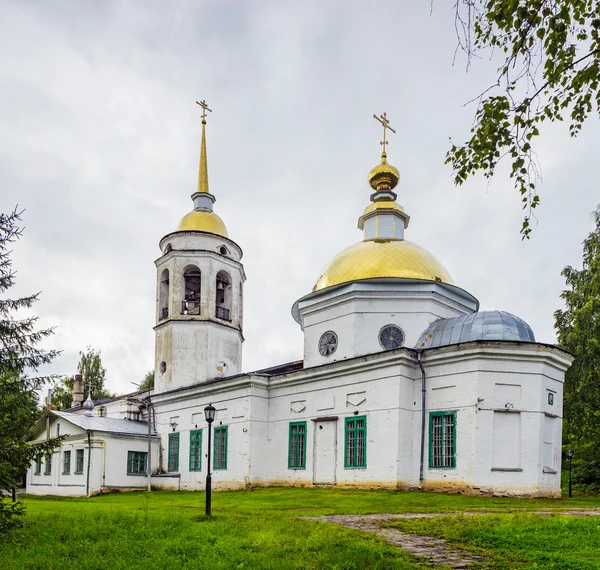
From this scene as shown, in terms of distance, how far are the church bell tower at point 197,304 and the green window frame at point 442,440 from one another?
40.1ft

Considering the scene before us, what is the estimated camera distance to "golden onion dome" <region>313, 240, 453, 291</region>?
2278cm

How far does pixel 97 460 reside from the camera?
27078mm

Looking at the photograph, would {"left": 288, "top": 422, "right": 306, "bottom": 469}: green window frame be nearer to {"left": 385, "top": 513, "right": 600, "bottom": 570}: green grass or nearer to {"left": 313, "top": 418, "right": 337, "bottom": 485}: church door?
{"left": 313, "top": 418, "right": 337, "bottom": 485}: church door

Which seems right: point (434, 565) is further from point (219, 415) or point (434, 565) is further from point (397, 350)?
point (219, 415)

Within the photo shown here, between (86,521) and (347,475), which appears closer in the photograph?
(86,521)

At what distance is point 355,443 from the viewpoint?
20.3 meters

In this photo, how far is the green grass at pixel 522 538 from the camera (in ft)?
23.6

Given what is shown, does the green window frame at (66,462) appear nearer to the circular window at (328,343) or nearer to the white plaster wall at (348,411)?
the white plaster wall at (348,411)

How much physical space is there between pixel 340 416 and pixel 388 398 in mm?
2211

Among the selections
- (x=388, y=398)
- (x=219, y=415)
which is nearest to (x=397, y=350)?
(x=388, y=398)

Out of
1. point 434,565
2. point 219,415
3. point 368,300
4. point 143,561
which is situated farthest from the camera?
point 219,415

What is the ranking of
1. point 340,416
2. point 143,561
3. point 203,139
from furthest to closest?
point 203,139 < point 340,416 < point 143,561

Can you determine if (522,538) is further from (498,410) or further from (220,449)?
Answer: (220,449)

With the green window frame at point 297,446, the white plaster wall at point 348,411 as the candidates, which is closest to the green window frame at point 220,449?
the white plaster wall at point 348,411
